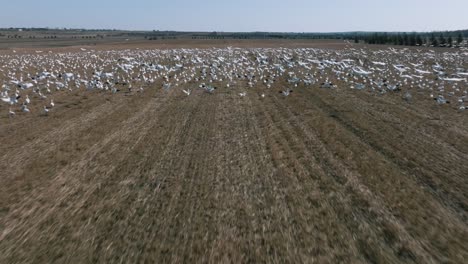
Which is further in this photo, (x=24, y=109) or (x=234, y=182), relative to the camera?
(x=24, y=109)

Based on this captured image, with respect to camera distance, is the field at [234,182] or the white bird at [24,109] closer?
the field at [234,182]

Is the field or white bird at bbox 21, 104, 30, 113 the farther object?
white bird at bbox 21, 104, 30, 113

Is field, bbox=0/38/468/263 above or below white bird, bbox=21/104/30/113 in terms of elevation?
above

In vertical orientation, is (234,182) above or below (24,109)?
above

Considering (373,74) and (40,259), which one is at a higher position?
(40,259)

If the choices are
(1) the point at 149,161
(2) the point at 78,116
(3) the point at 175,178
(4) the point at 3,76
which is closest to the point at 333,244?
(3) the point at 175,178

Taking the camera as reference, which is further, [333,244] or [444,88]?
[444,88]

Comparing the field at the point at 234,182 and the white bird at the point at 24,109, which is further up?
the field at the point at 234,182

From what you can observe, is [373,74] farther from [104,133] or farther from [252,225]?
[252,225]
